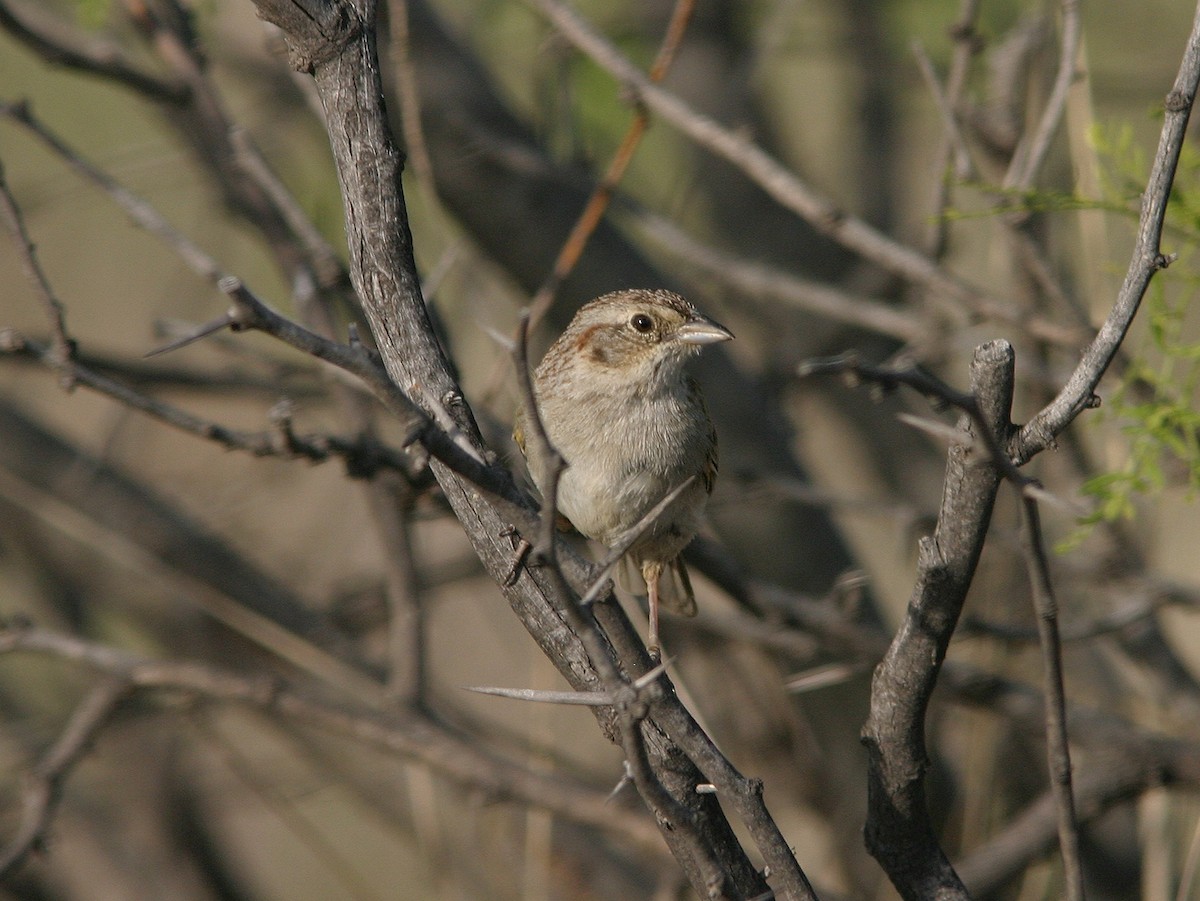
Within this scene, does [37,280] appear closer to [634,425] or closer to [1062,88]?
[634,425]

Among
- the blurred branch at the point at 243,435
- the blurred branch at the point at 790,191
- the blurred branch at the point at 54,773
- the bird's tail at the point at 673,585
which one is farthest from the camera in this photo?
the blurred branch at the point at 790,191

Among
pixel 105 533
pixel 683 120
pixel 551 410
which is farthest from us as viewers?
pixel 105 533

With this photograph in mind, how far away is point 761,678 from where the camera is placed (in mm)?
5062

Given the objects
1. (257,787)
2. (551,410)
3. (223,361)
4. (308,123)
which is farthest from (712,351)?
(223,361)

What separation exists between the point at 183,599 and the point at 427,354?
3.92 m

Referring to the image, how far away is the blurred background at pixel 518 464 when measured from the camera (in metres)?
4.00

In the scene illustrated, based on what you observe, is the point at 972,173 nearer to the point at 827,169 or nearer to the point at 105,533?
the point at 827,169

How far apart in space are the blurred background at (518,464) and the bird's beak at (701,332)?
1.94 feet

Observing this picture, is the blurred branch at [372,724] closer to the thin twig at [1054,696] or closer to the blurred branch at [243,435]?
the blurred branch at [243,435]

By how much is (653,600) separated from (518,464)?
24.3 inches

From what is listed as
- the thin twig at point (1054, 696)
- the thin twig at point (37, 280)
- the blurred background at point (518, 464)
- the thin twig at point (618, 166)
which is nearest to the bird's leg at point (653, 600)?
the blurred background at point (518, 464)

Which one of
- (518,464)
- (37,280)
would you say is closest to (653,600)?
(518,464)

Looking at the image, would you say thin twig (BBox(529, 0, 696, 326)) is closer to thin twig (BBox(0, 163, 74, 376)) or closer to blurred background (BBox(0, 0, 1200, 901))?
blurred background (BBox(0, 0, 1200, 901))

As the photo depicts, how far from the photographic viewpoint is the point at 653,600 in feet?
10.2
